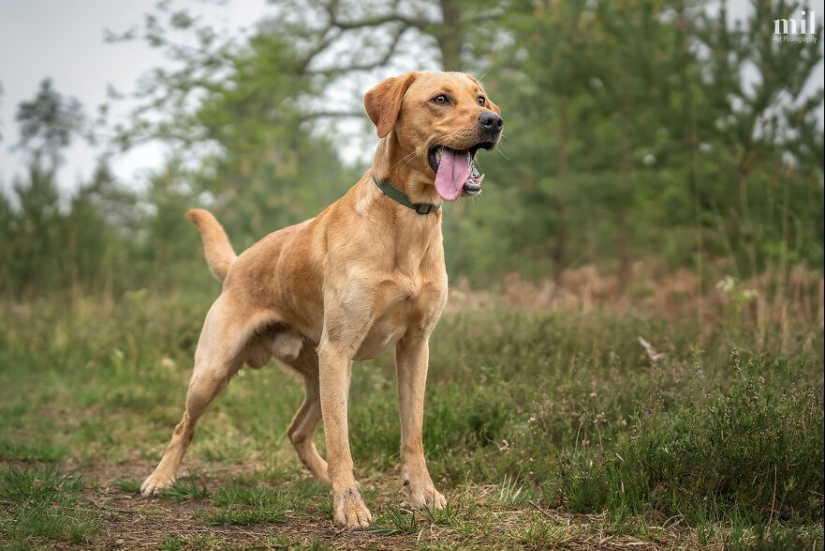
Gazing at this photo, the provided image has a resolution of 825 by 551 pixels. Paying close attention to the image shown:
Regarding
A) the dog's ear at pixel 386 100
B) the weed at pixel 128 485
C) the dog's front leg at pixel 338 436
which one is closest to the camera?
the dog's front leg at pixel 338 436

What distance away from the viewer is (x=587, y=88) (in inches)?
436

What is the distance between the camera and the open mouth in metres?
3.56

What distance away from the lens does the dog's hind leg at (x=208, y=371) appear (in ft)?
14.2

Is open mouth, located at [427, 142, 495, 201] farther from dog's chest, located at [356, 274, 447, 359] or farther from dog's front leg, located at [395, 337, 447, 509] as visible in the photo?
dog's front leg, located at [395, 337, 447, 509]

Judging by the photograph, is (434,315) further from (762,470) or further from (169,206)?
(169,206)

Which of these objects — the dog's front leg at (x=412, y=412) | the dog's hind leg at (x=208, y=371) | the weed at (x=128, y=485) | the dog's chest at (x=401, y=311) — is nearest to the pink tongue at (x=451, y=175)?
the dog's chest at (x=401, y=311)

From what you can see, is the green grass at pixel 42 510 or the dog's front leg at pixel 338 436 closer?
the green grass at pixel 42 510

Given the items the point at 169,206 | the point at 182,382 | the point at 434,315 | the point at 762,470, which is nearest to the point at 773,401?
the point at 762,470

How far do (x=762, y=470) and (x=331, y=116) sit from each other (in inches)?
679

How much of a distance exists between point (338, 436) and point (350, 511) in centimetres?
35

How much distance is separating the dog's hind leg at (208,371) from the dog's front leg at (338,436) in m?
0.88

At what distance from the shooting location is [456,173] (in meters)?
3.59

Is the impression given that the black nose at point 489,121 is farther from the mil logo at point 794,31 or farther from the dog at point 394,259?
the mil logo at point 794,31

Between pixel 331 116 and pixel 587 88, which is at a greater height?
pixel 587 88
